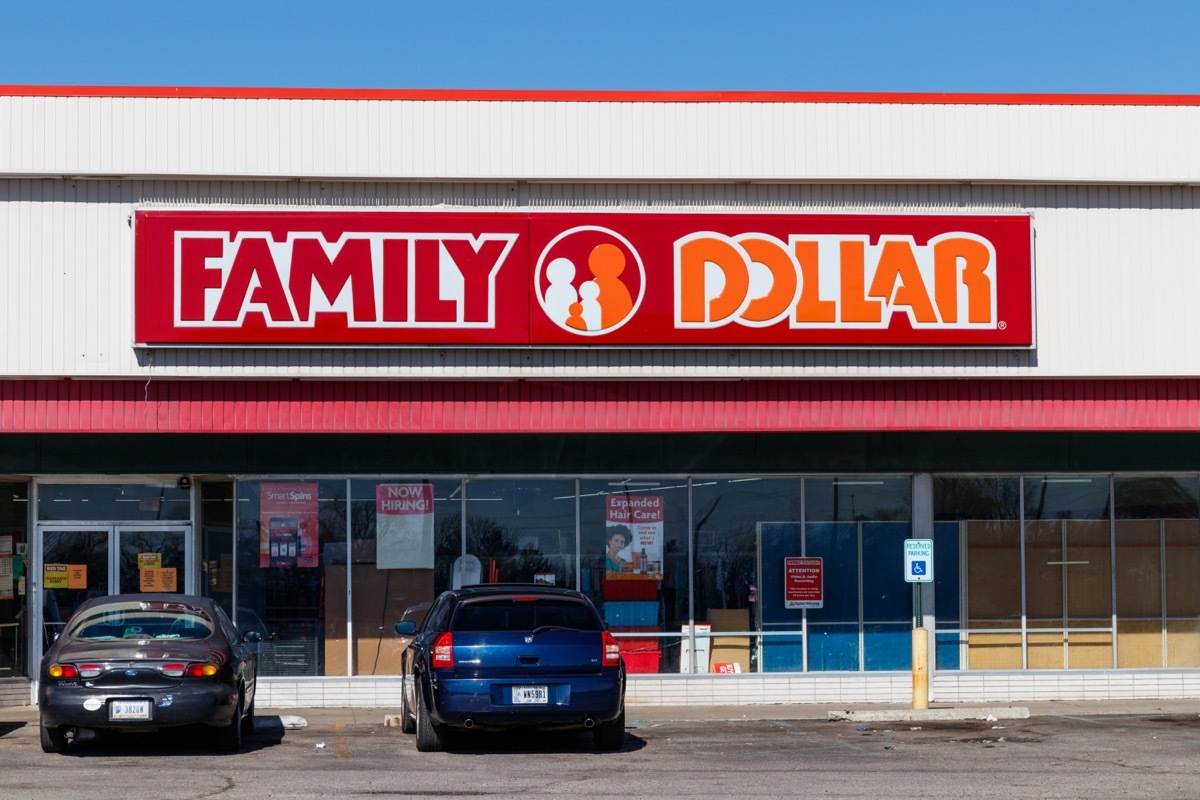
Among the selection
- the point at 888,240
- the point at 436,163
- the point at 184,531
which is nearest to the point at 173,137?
the point at 436,163

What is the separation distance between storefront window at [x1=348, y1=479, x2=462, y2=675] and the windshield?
555 centimetres

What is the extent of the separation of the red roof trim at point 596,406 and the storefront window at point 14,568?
6.23 ft

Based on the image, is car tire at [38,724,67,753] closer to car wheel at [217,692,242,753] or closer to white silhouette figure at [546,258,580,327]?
car wheel at [217,692,242,753]

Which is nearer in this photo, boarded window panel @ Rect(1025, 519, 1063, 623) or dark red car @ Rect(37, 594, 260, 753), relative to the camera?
dark red car @ Rect(37, 594, 260, 753)

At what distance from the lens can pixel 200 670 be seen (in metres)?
14.5

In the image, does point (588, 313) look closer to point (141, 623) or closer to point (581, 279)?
point (581, 279)

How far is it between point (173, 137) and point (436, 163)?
3.26 metres

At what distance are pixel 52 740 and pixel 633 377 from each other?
8.39 m

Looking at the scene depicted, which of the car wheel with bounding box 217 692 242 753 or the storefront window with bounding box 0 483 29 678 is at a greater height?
the storefront window with bounding box 0 483 29 678

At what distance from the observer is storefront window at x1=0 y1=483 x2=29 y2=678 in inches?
829

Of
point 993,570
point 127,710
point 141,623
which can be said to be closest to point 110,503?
point 141,623

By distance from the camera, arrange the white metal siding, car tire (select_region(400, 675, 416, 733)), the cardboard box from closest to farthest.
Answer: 1. car tire (select_region(400, 675, 416, 733))
2. the white metal siding
3. the cardboard box

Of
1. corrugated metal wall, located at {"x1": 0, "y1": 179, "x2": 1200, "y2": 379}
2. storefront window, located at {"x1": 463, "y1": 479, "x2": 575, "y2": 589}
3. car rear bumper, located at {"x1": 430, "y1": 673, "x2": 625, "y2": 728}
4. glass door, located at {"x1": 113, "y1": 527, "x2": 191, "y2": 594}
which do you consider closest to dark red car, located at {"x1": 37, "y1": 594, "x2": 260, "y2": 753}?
car rear bumper, located at {"x1": 430, "y1": 673, "x2": 625, "y2": 728}

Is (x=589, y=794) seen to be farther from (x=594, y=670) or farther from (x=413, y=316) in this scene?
(x=413, y=316)
